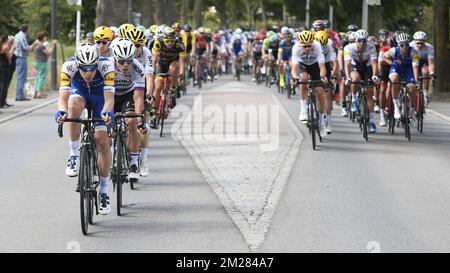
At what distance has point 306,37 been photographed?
19672 mm

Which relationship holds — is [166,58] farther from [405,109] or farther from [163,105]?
[405,109]

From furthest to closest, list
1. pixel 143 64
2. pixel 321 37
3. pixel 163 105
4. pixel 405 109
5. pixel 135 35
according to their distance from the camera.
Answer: pixel 321 37 < pixel 163 105 < pixel 405 109 < pixel 143 64 < pixel 135 35

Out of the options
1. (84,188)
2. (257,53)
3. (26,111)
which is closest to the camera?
(84,188)

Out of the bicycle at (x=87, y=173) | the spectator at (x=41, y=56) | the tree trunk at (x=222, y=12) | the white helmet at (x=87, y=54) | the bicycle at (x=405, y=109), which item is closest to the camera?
the bicycle at (x=87, y=173)

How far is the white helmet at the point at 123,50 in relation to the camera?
12.7 m

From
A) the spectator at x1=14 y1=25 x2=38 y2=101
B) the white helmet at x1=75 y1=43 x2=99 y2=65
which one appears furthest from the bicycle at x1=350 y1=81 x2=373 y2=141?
the spectator at x1=14 y1=25 x2=38 y2=101

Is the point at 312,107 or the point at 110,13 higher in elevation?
the point at 110,13

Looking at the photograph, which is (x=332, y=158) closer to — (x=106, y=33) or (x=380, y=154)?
(x=380, y=154)

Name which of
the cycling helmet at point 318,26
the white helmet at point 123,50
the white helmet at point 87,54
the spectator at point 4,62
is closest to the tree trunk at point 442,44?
the cycling helmet at point 318,26

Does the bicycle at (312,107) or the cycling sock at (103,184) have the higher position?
the bicycle at (312,107)

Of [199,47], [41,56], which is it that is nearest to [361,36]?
[41,56]

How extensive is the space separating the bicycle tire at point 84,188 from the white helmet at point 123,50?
6.28ft

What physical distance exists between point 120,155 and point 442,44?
22.2 meters

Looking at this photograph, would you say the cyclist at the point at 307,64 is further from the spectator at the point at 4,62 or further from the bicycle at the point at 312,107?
the spectator at the point at 4,62
